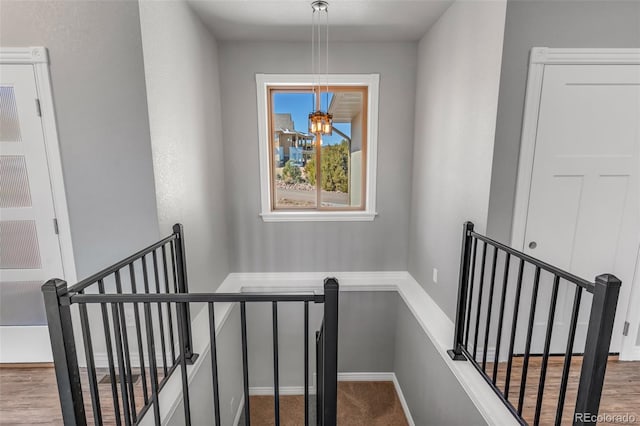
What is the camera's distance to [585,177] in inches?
74.2

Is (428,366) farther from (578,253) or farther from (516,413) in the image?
(578,253)

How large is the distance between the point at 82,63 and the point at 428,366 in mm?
3144

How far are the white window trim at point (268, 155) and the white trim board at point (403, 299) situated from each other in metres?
0.67

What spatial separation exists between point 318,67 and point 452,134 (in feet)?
4.98

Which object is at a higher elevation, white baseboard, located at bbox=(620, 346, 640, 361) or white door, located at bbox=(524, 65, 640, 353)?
white door, located at bbox=(524, 65, 640, 353)

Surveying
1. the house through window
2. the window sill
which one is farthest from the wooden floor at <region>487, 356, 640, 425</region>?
the house through window

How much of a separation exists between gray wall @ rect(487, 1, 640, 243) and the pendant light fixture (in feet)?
4.02

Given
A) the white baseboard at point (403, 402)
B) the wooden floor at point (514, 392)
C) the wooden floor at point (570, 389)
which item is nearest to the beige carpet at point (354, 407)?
the white baseboard at point (403, 402)

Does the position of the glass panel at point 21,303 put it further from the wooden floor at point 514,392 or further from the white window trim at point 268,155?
the white window trim at point 268,155

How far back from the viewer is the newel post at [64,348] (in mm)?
1093

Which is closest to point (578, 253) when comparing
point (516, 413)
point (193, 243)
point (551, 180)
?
point (551, 180)

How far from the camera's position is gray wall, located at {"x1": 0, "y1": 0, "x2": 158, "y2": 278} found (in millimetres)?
1681

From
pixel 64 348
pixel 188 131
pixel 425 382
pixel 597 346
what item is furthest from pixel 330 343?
pixel 188 131

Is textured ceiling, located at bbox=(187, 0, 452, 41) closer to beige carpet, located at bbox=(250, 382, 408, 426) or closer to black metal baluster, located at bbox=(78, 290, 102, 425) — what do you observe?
black metal baluster, located at bbox=(78, 290, 102, 425)
